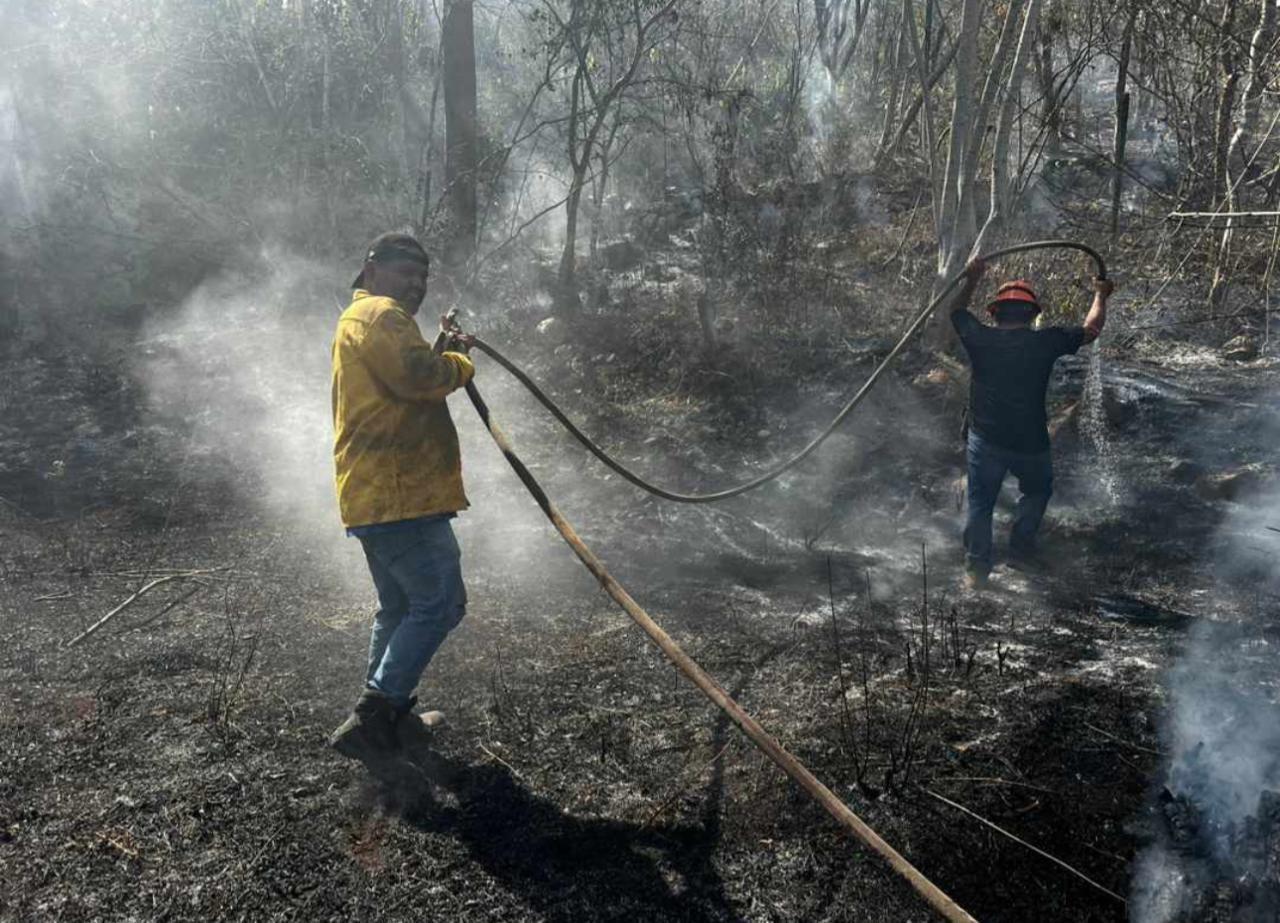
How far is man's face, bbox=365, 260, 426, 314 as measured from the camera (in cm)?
367

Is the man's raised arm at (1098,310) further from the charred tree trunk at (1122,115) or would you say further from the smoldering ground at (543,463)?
the charred tree trunk at (1122,115)

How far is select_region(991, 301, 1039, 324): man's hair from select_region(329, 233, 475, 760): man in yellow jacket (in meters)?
3.45

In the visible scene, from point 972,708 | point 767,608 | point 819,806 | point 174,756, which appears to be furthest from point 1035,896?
point 174,756

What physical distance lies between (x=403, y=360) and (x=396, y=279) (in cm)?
41

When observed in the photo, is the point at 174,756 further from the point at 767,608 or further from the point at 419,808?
the point at 767,608

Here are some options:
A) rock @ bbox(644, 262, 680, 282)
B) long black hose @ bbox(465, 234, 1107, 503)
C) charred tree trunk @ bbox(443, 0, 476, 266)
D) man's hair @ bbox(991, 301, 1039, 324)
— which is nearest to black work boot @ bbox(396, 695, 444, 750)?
long black hose @ bbox(465, 234, 1107, 503)

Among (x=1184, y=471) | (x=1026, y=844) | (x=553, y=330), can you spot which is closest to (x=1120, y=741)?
(x=1026, y=844)

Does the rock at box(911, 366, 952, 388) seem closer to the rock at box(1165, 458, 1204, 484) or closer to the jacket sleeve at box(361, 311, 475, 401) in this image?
the rock at box(1165, 458, 1204, 484)

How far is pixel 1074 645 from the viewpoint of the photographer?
461 cm

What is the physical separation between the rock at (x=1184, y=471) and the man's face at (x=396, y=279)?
5430mm

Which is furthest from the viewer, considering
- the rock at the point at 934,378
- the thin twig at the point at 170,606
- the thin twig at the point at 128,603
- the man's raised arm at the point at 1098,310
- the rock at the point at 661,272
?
the rock at the point at 661,272

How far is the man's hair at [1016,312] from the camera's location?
5598 mm

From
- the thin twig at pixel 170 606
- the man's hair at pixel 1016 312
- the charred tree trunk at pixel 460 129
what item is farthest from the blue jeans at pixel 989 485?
the charred tree trunk at pixel 460 129

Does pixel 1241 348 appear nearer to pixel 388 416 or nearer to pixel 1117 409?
pixel 1117 409
